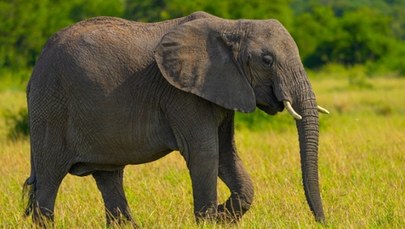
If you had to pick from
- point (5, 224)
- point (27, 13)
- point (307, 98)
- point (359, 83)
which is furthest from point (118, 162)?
point (27, 13)

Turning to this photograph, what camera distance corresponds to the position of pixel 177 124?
6371 mm

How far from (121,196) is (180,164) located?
299 cm

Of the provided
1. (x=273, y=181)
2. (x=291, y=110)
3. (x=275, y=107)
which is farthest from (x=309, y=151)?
(x=273, y=181)

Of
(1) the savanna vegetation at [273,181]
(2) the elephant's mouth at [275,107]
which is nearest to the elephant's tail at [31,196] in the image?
(1) the savanna vegetation at [273,181]

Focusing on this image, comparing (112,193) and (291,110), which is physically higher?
(291,110)

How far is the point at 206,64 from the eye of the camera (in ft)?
21.1

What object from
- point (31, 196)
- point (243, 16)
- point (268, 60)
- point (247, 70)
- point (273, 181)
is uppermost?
point (268, 60)

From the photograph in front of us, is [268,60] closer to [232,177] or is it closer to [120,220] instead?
[232,177]

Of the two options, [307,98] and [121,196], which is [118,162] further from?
[307,98]

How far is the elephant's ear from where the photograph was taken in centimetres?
629

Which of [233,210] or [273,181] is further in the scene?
[273,181]

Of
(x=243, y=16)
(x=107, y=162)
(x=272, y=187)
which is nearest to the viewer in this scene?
(x=107, y=162)

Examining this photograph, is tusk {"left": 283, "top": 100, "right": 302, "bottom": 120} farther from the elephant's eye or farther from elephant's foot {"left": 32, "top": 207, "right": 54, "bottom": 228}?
elephant's foot {"left": 32, "top": 207, "right": 54, "bottom": 228}

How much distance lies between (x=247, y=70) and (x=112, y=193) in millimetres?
1558
